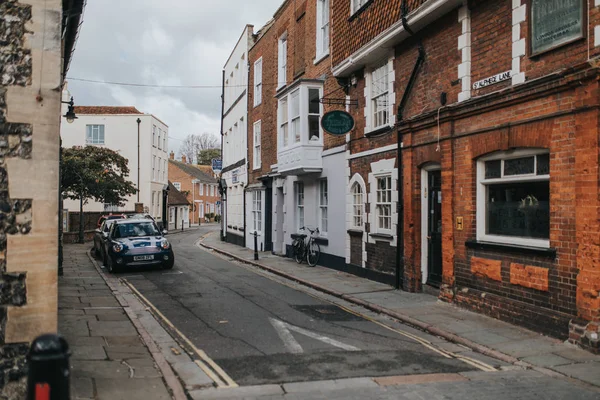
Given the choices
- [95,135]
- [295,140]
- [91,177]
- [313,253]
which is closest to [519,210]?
[313,253]

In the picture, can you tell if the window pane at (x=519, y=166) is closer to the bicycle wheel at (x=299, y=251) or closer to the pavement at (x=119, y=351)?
the pavement at (x=119, y=351)

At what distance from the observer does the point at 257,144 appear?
87.1 ft

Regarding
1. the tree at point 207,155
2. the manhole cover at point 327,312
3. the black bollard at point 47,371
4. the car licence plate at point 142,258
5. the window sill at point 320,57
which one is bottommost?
the manhole cover at point 327,312

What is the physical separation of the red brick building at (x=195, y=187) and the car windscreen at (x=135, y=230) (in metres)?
48.5

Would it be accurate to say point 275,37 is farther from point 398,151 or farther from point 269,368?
point 269,368

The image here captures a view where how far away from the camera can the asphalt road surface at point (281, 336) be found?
6730 millimetres

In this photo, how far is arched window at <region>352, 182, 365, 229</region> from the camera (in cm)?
1539

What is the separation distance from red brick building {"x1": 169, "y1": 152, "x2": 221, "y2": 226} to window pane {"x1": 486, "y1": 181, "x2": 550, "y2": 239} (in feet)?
194

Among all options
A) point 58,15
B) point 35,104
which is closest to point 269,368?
point 35,104

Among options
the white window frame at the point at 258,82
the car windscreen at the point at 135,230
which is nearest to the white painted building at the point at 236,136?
the white window frame at the point at 258,82

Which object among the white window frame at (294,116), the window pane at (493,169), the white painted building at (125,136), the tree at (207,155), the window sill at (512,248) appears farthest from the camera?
the tree at (207,155)

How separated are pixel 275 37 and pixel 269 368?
19034 mm

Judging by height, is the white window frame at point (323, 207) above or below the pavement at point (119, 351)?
above

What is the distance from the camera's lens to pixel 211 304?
1120 cm
